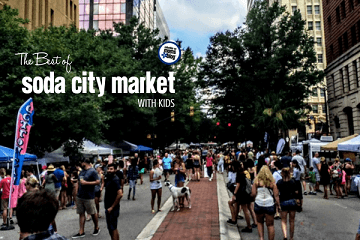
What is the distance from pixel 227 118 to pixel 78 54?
Result: 670 inches

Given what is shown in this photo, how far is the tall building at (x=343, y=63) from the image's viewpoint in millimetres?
32125

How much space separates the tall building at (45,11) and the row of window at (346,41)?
2758 cm

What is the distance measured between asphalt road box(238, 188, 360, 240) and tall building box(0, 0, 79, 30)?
26.8 m

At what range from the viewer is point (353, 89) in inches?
1284

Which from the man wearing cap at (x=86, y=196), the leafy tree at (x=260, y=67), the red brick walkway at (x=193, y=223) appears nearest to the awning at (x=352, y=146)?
the red brick walkway at (x=193, y=223)

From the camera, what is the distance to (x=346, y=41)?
34.7 meters

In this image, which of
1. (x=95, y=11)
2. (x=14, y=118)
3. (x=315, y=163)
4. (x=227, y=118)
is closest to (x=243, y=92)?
(x=227, y=118)

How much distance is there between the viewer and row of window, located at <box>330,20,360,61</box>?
31641mm

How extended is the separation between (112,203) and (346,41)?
3448 centimetres

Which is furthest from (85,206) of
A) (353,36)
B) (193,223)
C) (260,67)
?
(353,36)

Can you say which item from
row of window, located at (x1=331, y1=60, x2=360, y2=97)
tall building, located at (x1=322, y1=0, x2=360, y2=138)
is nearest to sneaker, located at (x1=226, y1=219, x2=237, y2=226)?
tall building, located at (x1=322, y1=0, x2=360, y2=138)

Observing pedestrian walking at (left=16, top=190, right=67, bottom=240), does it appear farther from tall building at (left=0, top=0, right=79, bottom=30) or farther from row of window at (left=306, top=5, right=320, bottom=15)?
row of window at (left=306, top=5, right=320, bottom=15)

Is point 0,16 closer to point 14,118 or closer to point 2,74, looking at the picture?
point 2,74

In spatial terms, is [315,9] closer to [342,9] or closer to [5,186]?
[342,9]
